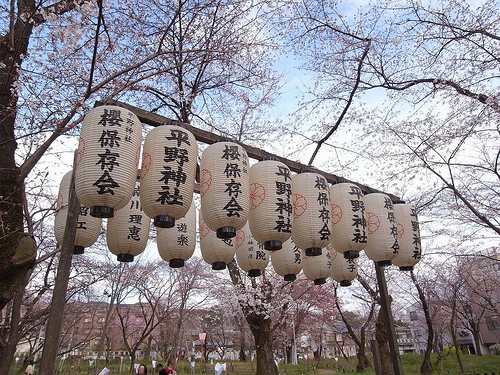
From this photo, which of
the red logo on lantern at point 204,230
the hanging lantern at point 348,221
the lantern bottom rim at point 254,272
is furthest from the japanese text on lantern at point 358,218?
the red logo on lantern at point 204,230

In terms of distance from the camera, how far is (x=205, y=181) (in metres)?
4.41

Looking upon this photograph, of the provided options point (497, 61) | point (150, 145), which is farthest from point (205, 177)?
point (497, 61)

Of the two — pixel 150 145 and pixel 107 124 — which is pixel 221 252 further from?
pixel 107 124

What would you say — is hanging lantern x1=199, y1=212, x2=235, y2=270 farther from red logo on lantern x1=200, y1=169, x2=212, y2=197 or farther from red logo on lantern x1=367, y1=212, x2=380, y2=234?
red logo on lantern x1=367, y1=212, x2=380, y2=234

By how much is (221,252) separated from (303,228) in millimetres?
1354

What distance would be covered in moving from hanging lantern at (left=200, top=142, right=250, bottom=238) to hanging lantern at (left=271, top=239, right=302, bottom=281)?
196 cm

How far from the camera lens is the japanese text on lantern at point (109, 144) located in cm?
361

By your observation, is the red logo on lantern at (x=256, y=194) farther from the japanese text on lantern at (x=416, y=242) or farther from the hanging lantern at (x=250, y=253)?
the japanese text on lantern at (x=416, y=242)

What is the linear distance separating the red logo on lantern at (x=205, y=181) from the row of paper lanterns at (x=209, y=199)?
13 millimetres

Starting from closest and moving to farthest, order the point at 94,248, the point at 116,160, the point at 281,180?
the point at 116,160 → the point at 281,180 → the point at 94,248

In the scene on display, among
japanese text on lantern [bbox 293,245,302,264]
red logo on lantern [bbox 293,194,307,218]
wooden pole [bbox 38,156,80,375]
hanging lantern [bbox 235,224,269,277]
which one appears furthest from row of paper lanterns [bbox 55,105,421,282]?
japanese text on lantern [bbox 293,245,302,264]

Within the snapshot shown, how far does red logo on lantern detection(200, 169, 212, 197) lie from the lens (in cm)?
437

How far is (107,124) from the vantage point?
3.85 meters

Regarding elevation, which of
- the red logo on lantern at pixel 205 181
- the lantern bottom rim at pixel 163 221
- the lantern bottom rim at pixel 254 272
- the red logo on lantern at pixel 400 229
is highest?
the red logo on lantern at pixel 205 181
